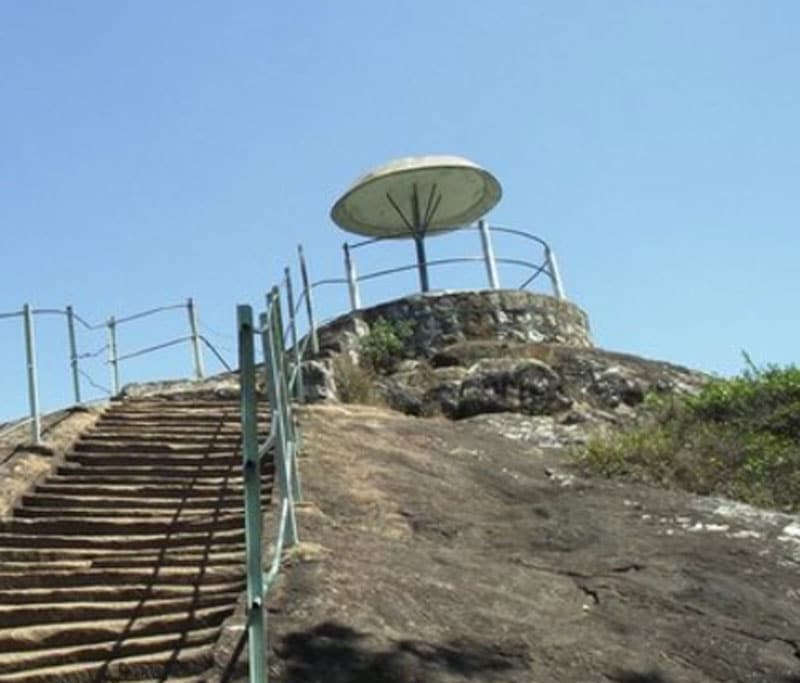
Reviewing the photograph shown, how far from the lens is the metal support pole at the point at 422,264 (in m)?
18.2

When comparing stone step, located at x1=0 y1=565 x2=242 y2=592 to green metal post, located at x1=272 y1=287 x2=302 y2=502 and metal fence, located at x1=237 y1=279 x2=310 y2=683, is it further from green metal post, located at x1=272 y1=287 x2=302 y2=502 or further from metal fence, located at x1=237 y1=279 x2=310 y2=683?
green metal post, located at x1=272 y1=287 x2=302 y2=502

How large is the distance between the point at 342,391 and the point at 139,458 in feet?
17.3

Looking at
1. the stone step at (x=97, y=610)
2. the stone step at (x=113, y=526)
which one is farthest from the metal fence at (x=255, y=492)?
the stone step at (x=113, y=526)

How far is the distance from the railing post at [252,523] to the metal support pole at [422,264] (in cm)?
1294

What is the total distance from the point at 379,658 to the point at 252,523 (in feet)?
3.32

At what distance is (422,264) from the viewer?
18516 mm

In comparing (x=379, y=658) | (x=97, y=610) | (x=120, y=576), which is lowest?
(x=379, y=658)

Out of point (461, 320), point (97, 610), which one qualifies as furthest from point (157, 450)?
point (461, 320)

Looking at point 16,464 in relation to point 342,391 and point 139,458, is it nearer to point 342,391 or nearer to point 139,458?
point 139,458

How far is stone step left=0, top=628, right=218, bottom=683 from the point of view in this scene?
570 centimetres

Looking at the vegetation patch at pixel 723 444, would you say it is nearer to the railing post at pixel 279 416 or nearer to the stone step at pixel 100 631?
the railing post at pixel 279 416

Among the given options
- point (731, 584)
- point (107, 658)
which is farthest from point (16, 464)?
point (731, 584)

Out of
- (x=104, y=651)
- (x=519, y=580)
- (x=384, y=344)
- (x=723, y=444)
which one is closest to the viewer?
(x=104, y=651)

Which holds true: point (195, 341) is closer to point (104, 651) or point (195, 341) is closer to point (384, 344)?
point (384, 344)
